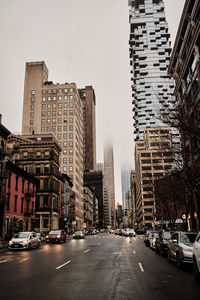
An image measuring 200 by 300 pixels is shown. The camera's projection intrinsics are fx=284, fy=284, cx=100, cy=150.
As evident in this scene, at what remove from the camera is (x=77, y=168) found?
110 m

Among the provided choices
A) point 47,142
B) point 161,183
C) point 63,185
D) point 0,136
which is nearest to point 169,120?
point 161,183

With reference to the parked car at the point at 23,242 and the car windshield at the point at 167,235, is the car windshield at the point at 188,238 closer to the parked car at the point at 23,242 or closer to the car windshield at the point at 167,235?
the car windshield at the point at 167,235

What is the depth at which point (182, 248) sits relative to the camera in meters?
12.4

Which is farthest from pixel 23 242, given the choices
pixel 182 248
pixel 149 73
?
pixel 149 73

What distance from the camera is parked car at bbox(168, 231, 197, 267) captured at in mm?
12034

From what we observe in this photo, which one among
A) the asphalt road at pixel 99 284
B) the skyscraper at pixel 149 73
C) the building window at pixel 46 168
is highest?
the skyscraper at pixel 149 73

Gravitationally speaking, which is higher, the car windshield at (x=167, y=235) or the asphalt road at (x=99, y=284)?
the car windshield at (x=167, y=235)

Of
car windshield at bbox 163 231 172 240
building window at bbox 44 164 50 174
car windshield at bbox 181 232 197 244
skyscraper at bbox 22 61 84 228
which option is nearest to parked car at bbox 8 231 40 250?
car windshield at bbox 163 231 172 240

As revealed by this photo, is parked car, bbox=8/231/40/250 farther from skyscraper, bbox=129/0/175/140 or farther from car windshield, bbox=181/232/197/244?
skyscraper, bbox=129/0/175/140

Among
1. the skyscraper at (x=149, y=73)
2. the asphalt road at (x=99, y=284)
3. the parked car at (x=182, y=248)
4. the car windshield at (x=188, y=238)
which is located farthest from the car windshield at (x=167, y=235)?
the skyscraper at (x=149, y=73)

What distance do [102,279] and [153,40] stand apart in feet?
680

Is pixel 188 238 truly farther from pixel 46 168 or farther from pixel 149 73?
pixel 149 73

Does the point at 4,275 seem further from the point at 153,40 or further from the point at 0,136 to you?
the point at 153,40

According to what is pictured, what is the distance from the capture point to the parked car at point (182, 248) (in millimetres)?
12034
